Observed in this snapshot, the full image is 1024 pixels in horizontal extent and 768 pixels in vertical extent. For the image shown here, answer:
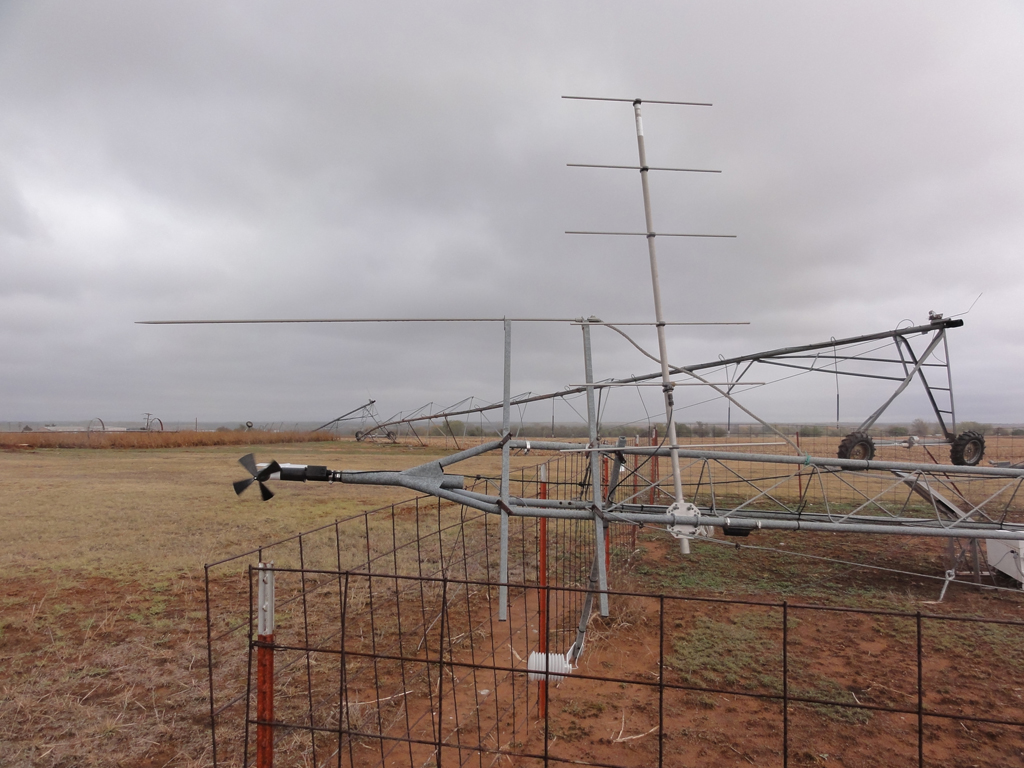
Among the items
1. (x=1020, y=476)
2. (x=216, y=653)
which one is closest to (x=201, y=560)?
(x=216, y=653)

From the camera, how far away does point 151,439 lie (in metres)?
42.2

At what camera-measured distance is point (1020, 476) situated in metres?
8.62

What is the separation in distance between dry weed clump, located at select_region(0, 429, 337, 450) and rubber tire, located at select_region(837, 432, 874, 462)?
35.0 meters

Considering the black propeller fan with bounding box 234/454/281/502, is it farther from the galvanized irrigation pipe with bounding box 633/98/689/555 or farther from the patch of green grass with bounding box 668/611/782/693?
the patch of green grass with bounding box 668/611/782/693

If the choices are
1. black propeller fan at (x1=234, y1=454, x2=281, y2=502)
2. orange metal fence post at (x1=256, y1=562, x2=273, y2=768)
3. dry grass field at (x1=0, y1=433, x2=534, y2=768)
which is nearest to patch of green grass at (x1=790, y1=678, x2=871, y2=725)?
orange metal fence post at (x1=256, y1=562, x2=273, y2=768)

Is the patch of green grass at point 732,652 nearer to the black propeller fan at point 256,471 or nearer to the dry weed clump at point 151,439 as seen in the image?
the black propeller fan at point 256,471

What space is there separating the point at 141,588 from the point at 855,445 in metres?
12.4

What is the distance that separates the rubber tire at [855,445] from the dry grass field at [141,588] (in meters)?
4.10

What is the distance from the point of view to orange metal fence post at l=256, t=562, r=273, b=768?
434 cm

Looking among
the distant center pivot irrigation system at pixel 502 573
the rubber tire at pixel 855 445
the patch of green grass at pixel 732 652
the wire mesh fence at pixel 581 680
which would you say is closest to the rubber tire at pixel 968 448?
the distant center pivot irrigation system at pixel 502 573

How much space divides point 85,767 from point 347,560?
699 cm

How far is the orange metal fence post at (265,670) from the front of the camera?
4344 mm

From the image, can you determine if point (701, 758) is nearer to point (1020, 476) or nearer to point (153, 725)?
point (153, 725)

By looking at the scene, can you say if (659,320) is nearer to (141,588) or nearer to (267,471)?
(267,471)
